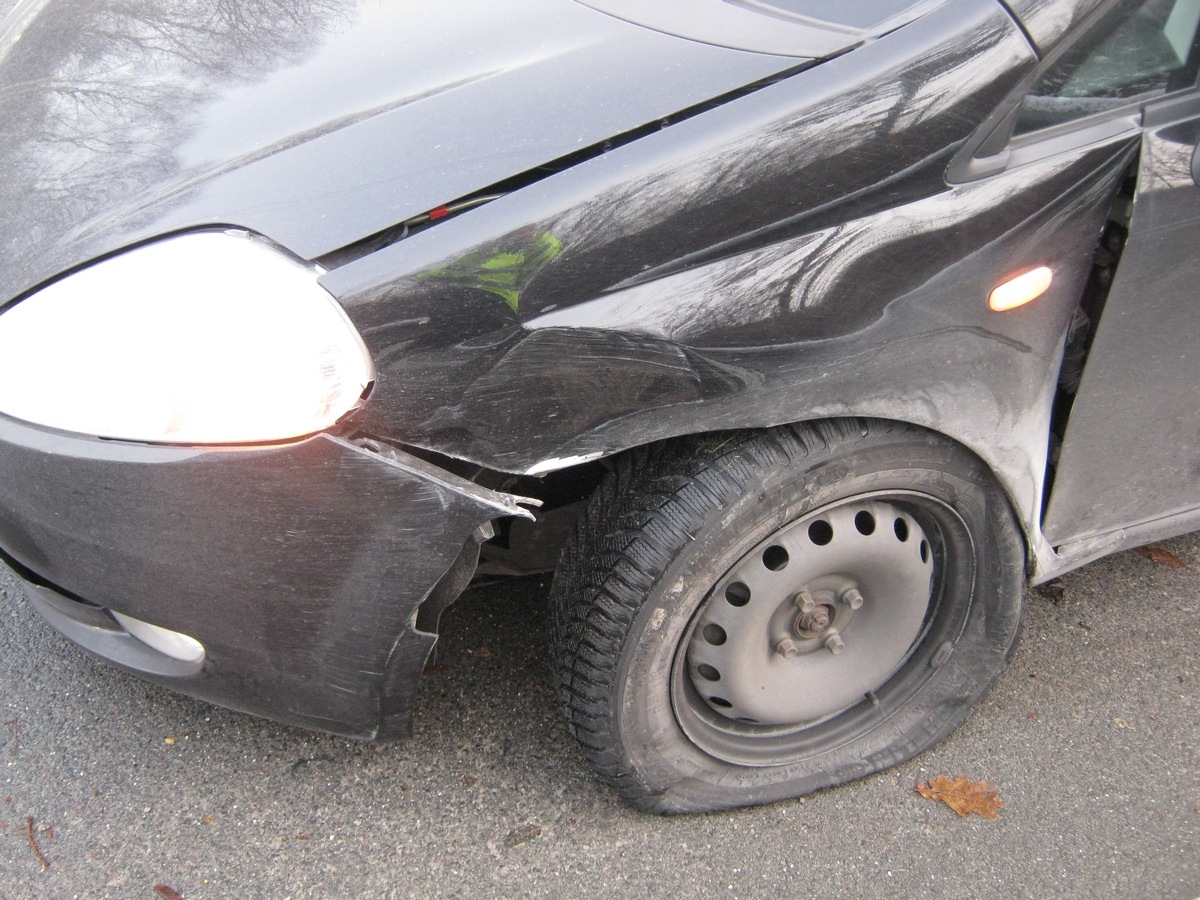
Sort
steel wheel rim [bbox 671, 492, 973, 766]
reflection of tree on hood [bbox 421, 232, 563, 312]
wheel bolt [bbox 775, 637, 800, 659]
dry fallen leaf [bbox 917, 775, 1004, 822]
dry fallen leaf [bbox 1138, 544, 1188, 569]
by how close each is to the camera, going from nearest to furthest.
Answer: reflection of tree on hood [bbox 421, 232, 563, 312] < steel wheel rim [bbox 671, 492, 973, 766] < wheel bolt [bbox 775, 637, 800, 659] < dry fallen leaf [bbox 917, 775, 1004, 822] < dry fallen leaf [bbox 1138, 544, 1188, 569]

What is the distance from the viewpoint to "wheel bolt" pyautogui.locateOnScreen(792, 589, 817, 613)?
188 cm

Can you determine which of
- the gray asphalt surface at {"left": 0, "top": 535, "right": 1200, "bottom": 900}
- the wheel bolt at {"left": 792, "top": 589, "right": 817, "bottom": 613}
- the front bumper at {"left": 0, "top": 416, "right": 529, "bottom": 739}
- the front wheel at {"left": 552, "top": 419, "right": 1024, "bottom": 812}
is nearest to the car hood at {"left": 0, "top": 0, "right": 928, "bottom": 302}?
the front bumper at {"left": 0, "top": 416, "right": 529, "bottom": 739}

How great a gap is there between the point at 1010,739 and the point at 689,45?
1.56 m

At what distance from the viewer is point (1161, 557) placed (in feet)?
8.61

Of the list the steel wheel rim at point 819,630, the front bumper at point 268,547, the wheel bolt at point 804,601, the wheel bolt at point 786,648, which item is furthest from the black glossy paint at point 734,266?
the wheel bolt at point 786,648

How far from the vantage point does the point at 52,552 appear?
162 centimetres

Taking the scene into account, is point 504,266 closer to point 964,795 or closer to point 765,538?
point 765,538

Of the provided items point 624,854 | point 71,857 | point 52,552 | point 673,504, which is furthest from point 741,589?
point 71,857

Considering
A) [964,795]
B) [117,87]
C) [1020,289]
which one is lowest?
[964,795]

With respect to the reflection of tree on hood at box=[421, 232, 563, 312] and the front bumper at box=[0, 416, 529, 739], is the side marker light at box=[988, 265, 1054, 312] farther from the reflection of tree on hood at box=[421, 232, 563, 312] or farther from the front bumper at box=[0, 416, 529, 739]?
the front bumper at box=[0, 416, 529, 739]

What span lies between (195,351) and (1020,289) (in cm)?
127

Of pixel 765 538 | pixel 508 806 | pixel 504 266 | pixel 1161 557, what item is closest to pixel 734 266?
pixel 504 266

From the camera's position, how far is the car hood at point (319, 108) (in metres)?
1.49

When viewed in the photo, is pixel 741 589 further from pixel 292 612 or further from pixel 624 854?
pixel 292 612
